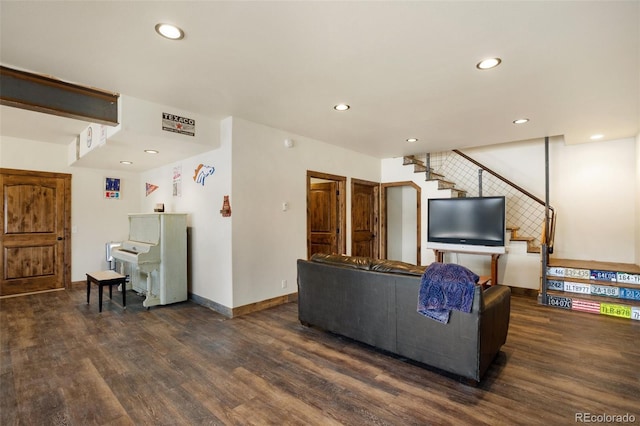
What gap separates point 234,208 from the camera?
3922 millimetres

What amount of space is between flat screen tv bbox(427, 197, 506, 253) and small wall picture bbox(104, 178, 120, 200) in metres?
6.15

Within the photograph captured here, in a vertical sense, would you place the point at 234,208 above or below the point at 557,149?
below

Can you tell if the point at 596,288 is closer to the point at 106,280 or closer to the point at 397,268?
the point at 397,268

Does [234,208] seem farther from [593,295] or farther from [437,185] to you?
[593,295]

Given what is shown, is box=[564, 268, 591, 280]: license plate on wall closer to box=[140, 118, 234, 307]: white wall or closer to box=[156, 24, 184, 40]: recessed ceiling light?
box=[140, 118, 234, 307]: white wall

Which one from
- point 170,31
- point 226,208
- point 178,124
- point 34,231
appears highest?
point 170,31

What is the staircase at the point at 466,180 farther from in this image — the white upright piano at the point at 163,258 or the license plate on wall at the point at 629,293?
the white upright piano at the point at 163,258

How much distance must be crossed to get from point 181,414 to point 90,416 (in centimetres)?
59

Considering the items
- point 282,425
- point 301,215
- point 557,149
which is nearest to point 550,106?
point 557,149

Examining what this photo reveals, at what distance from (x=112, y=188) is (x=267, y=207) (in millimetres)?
3890

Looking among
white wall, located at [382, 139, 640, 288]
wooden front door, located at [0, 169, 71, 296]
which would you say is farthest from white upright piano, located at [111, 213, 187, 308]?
white wall, located at [382, 139, 640, 288]

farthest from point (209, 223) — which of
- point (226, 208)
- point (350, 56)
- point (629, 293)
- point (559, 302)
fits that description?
point (629, 293)

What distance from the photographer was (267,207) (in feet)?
14.2

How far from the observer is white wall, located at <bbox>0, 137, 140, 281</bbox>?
5.09 m
